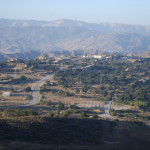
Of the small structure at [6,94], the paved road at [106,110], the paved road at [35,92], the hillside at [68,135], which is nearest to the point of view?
the hillside at [68,135]

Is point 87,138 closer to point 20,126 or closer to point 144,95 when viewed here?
point 20,126

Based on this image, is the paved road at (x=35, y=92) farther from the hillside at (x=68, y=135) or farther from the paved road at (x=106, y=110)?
the hillside at (x=68, y=135)

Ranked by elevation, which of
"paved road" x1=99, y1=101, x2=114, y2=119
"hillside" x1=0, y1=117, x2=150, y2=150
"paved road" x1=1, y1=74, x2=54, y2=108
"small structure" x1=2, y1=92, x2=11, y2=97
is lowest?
"paved road" x1=99, y1=101, x2=114, y2=119

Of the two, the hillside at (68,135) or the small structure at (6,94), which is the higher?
the hillside at (68,135)

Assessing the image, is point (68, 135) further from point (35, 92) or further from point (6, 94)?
point (35, 92)

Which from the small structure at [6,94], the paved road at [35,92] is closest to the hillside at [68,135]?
the paved road at [35,92]

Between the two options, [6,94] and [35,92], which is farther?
[35,92]

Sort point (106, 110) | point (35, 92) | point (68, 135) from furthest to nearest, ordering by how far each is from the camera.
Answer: point (35, 92), point (106, 110), point (68, 135)

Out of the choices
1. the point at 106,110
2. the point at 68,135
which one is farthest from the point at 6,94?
the point at 68,135

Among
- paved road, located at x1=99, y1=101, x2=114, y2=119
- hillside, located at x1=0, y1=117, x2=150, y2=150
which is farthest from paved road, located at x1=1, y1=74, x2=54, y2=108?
hillside, located at x1=0, y1=117, x2=150, y2=150

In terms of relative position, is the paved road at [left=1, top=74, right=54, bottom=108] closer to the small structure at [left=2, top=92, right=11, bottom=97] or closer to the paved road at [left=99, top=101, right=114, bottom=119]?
the small structure at [left=2, top=92, right=11, bottom=97]

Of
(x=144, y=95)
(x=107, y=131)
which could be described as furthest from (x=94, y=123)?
(x=144, y=95)
